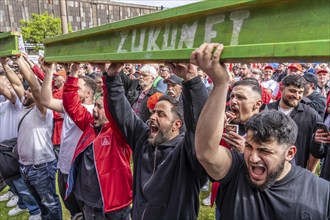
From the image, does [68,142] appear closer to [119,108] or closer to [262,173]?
[119,108]

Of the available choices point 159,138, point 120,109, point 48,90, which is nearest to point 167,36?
point 159,138

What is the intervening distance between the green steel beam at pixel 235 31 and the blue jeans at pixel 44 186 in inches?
95.8

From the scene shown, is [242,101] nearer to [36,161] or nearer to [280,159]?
[280,159]

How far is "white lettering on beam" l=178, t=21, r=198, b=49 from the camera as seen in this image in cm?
128

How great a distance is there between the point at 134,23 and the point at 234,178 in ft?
3.40

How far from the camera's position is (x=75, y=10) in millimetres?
67000

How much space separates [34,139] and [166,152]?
212 cm

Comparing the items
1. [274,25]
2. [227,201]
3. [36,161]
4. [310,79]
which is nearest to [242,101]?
[227,201]

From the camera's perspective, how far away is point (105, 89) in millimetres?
2439

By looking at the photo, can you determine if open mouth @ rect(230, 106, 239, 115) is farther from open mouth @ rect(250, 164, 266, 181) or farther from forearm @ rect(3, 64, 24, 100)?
forearm @ rect(3, 64, 24, 100)

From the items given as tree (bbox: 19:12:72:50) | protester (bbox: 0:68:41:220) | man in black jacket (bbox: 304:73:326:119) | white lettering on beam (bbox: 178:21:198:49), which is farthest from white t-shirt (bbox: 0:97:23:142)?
tree (bbox: 19:12:72:50)

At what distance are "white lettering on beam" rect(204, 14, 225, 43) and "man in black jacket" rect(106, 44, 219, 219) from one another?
0.48m

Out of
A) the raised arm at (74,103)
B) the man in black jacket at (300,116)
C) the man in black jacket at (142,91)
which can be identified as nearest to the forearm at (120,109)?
the raised arm at (74,103)

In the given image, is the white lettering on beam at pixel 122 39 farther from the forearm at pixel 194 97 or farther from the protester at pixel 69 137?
the protester at pixel 69 137
